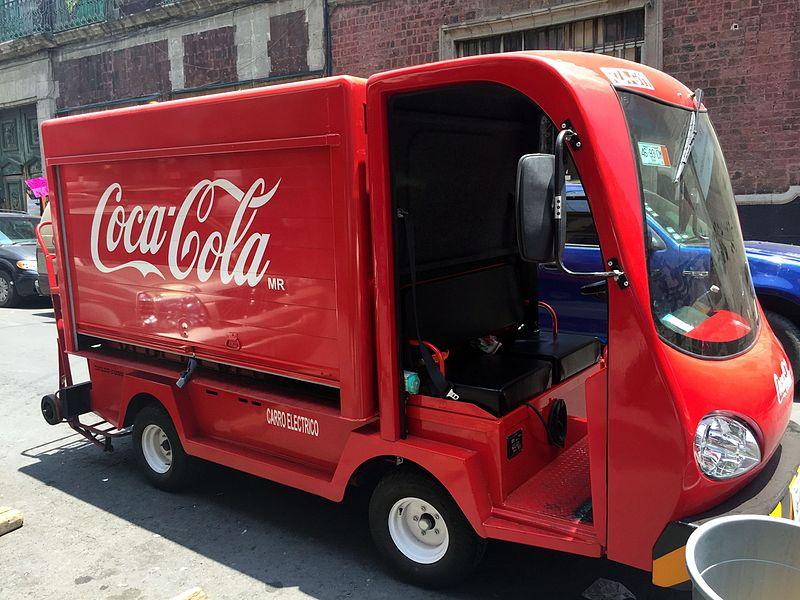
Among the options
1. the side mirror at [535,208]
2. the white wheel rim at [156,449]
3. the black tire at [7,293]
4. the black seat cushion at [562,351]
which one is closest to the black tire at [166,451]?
the white wheel rim at [156,449]

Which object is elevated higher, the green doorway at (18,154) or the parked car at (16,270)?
the green doorway at (18,154)

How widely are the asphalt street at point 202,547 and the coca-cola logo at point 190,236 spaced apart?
1509mm

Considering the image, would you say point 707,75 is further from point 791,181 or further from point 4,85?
point 4,85

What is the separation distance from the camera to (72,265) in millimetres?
5160

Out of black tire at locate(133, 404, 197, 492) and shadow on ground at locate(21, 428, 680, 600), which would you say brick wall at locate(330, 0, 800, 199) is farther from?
black tire at locate(133, 404, 197, 492)

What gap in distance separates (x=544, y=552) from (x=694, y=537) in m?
1.88

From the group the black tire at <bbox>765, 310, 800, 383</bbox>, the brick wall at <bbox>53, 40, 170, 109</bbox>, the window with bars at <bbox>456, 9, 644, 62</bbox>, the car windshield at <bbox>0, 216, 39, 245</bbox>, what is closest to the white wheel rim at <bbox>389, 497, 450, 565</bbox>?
the black tire at <bbox>765, 310, 800, 383</bbox>

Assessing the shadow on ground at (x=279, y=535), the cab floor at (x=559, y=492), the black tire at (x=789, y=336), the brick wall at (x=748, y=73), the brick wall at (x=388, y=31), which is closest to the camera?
the cab floor at (x=559, y=492)

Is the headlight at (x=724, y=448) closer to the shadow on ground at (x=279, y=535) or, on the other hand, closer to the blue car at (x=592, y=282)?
the shadow on ground at (x=279, y=535)

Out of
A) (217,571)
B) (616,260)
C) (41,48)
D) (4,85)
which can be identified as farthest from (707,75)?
(4,85)

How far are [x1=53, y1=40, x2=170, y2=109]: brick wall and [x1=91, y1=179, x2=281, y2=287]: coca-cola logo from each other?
15.1 m

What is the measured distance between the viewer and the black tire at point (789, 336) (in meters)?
6.44

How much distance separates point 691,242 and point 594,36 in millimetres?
10191

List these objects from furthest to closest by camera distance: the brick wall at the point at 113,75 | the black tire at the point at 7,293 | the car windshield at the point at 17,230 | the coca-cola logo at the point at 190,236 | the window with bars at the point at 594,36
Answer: the brick wall at the point at 113,75 < the car windshield at the point at 17,230 < the black tire at the point at 7,293 < the window with bars at the point at 594,36 < the coca-cola logo at the point at 190,236
